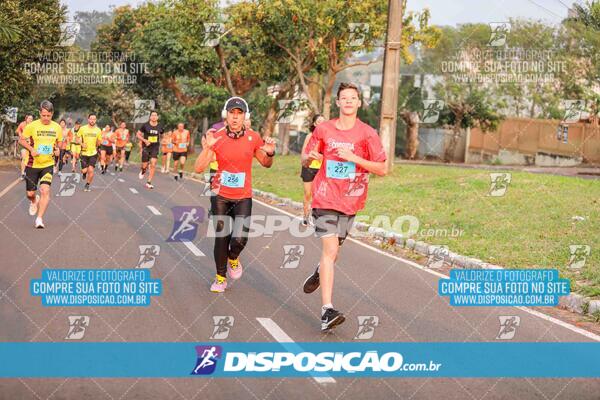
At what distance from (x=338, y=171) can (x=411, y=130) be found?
4849cm

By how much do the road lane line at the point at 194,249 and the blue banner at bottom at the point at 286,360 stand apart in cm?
551

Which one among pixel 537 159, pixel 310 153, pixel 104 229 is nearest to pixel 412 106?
pixel 537 159

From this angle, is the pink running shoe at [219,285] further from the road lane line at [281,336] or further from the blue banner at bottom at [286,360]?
the blue banner at bottom at [286,360]

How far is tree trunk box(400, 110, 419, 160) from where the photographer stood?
Result: 5578 cm

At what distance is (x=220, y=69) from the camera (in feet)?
159

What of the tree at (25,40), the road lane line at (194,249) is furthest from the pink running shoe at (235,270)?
the tree at (25,40)

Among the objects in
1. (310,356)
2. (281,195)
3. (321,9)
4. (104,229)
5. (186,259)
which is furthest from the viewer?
(321,9)

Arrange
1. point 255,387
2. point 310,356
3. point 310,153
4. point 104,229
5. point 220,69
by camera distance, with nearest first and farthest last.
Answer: point 255,387 → point 310,356 → point 310,153 → point 104,229 → point 220,69

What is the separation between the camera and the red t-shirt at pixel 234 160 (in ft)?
32.4

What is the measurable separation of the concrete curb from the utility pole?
845cm

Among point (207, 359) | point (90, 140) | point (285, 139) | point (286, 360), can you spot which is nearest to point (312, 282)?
point (286, 360)

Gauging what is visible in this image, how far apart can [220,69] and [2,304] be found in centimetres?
4019

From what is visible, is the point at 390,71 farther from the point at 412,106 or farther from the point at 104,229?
the point at 412,106

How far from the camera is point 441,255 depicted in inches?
547
